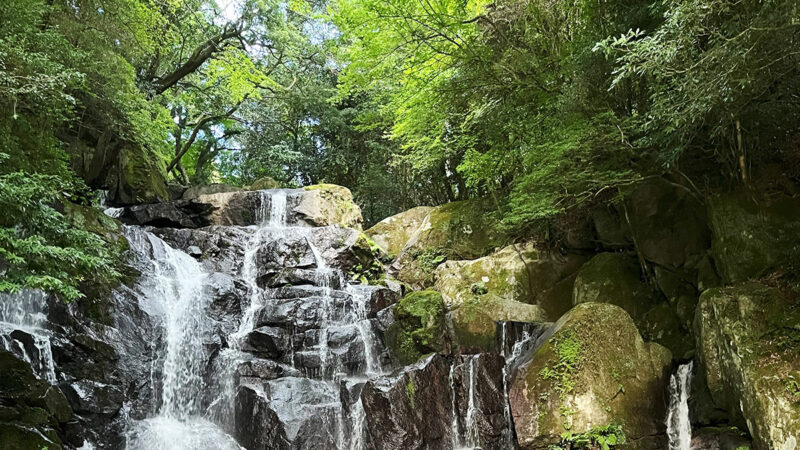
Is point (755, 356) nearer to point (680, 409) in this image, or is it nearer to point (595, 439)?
point (680, 409)

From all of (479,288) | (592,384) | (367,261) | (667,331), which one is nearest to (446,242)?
(367,261)

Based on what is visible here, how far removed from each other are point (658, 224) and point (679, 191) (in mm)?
731

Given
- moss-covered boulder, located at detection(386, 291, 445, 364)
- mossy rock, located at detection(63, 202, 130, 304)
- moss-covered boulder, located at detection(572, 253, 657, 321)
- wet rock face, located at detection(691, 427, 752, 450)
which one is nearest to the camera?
wet rock face, located at detection(691, 427, 752, 450)

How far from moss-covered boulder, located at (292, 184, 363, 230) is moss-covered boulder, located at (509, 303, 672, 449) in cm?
970

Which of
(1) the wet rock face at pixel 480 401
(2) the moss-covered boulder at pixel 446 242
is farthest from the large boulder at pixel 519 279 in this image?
(1) the wet rock face at pixel 480 401

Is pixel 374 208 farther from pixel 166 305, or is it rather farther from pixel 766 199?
pixel 766 199

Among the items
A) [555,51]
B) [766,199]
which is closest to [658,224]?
[766,199]

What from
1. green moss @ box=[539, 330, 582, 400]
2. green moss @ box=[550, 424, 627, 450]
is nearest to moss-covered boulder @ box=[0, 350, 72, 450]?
green moss @ box=[550, 424, 627, 450]

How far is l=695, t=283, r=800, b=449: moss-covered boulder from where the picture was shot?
17.7ft

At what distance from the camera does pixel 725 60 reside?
5.02m

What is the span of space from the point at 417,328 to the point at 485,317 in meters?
1.48

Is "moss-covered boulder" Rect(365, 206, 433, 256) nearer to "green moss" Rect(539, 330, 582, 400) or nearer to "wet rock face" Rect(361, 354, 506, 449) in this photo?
"wet rock face" Rect(361, 354, 506, 449)

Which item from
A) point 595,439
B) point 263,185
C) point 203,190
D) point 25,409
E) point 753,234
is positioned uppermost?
point 263,185

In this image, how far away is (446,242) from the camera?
14.1 metres
